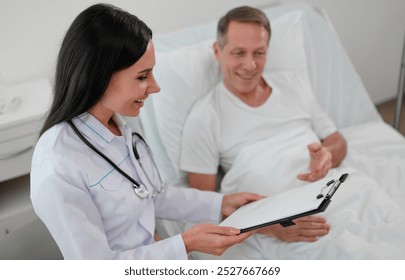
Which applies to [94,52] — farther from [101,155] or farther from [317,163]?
[317,163]

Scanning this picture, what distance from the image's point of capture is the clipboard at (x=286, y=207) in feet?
3.42

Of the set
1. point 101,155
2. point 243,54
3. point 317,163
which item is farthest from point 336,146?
point 101,155

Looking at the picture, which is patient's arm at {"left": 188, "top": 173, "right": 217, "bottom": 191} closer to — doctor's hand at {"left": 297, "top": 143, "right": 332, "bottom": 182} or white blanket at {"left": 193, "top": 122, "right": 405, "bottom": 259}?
white blanket at {"left": 193, "top": 122, "right": 405, "bottom": 259}

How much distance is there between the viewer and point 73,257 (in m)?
1.00

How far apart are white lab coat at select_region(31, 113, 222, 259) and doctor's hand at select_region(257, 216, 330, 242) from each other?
0.34 meters

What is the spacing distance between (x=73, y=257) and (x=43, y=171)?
0.65 feet

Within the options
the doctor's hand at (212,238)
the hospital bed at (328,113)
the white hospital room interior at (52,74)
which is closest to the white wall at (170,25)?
the white hospital room interior at (52,74)

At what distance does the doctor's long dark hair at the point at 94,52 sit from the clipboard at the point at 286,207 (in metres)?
0.47

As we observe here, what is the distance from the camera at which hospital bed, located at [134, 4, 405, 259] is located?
125 centimetres

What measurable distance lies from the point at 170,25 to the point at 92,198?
3.25 ft

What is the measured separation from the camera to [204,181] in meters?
1.52

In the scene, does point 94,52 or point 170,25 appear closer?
point 94,52
